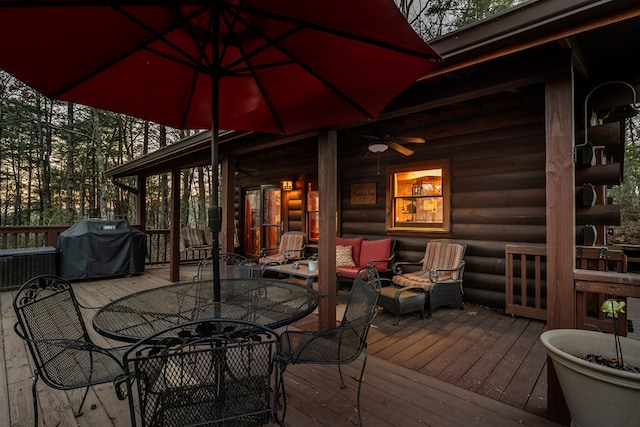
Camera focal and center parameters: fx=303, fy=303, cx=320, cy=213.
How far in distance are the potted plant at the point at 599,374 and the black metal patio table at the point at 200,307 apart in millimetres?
1358

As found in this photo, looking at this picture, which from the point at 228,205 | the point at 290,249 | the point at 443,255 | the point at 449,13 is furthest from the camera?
the point at 449,13

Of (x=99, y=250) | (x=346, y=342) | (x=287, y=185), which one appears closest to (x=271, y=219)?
(x=287, y=185)

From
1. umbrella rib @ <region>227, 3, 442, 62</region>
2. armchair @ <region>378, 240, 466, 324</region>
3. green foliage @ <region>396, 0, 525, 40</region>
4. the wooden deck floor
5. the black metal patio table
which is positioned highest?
green foliage @ <region>396, 0, 525, 40</region>

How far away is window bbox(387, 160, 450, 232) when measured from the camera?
14.9ft

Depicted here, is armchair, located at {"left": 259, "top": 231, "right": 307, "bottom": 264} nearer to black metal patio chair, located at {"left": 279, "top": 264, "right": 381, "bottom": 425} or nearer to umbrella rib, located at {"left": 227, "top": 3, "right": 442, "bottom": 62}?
black metal patio chair, located at {"left": 279, "top": 264, "right": 381, "bottom": 425}

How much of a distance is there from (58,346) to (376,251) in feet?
13.4

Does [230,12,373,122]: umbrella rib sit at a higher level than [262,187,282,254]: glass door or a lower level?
higher

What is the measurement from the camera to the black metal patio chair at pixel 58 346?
149 cm

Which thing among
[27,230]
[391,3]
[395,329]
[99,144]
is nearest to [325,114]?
[391,3]

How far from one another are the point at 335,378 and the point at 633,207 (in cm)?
1269

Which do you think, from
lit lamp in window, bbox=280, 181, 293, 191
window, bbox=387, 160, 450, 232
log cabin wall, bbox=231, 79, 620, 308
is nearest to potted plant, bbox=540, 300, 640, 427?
log cabin wall, bbox=231, 79, 620, 308

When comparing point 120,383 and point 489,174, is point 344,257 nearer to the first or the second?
point 489,174

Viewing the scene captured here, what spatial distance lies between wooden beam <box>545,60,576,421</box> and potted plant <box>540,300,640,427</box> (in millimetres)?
194

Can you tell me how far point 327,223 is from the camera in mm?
3070
